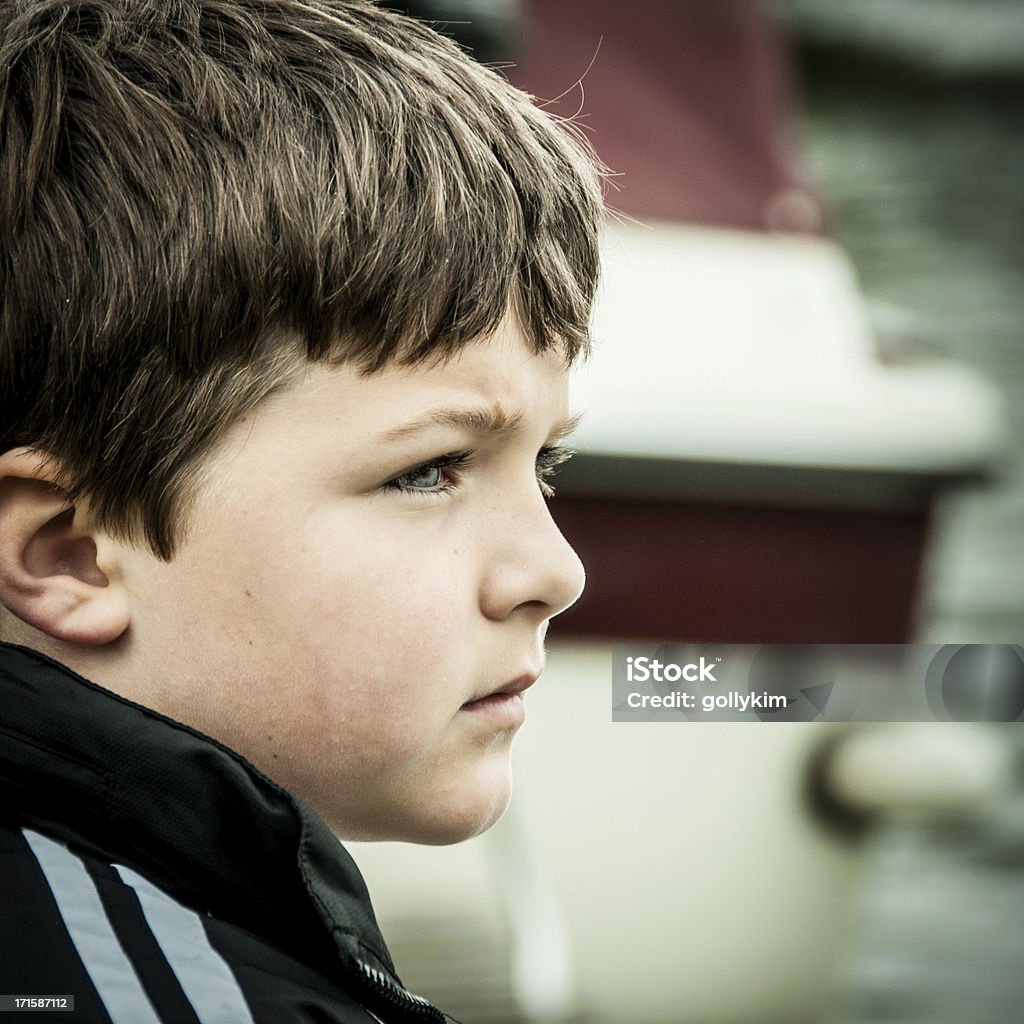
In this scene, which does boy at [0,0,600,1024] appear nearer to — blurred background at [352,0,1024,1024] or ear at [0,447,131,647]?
ear at [0,447,131,647]

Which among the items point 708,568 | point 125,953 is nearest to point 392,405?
point 125,953

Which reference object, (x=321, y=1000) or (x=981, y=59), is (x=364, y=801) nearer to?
(x=321, y=1000)

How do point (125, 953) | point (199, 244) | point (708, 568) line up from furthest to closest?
point (708, 568) → point (199, 244) → point (125, 953)

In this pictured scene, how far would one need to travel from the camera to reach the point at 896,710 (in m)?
1.74

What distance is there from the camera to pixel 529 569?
0.75m

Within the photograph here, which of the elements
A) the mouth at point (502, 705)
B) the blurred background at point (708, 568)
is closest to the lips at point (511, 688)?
the mouth at point (502, 705)

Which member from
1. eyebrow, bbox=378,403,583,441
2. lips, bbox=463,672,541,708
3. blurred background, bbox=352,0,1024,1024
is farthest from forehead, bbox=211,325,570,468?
A: blurred background, bbox=352,0,1024,1024

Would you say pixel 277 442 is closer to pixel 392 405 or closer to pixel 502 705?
pixel 392 405

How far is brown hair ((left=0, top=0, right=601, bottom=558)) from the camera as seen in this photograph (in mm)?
701

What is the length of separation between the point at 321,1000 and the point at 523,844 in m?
0.89

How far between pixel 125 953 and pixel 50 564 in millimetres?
212

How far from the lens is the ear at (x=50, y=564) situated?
71 centimetres

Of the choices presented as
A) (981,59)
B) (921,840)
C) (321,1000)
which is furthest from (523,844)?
(981,59)

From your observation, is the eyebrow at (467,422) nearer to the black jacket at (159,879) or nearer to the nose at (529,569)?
the nose at (529,569)
